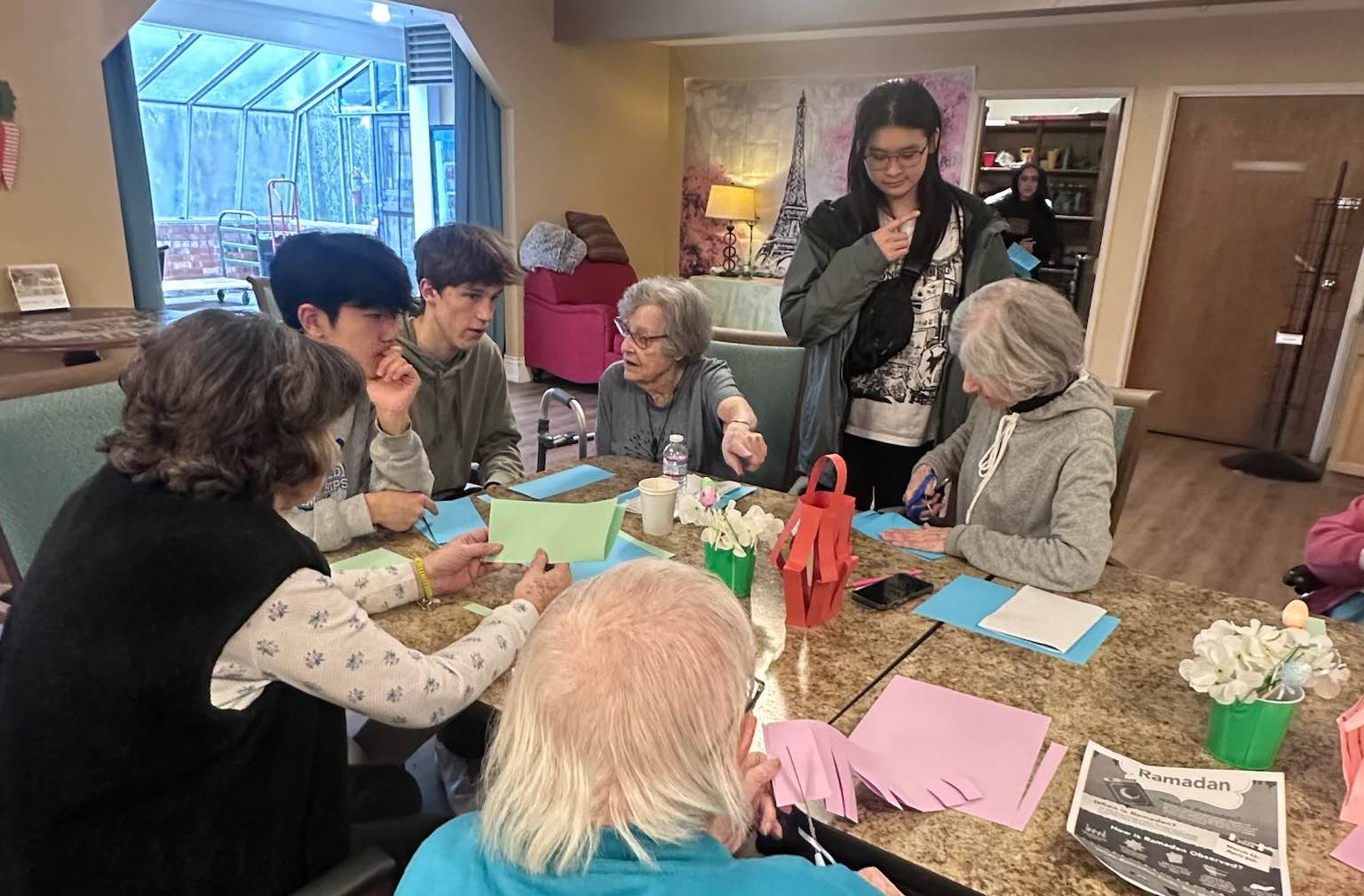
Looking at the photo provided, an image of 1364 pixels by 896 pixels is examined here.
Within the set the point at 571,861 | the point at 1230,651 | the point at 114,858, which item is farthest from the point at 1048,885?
the point at 114,858

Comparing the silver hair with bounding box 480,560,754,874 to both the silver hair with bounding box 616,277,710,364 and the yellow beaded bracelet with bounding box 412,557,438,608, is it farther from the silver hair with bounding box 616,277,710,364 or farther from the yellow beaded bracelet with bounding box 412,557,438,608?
the silver hair with bounding box 616,277,710,364

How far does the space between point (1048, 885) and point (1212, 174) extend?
5622 millimetres

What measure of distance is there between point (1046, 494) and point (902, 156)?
3.13 ft

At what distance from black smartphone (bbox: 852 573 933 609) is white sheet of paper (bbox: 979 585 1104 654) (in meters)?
0.13

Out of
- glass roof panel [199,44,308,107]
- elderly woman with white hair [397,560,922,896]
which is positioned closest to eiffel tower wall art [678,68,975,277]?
glass roof panel [199,44,308,107]

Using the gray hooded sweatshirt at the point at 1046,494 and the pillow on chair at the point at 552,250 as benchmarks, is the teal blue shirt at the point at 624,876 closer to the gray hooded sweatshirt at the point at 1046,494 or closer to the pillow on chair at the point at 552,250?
the gray hooded sweatshirt at the point at 1046,494

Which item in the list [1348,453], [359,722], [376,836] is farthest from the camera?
[1348,453]

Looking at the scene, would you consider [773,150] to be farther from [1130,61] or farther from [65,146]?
[65,146]

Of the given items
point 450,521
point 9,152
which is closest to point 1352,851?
point 450,521

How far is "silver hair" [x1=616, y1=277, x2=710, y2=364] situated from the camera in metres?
2.16

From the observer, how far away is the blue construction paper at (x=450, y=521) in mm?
1706

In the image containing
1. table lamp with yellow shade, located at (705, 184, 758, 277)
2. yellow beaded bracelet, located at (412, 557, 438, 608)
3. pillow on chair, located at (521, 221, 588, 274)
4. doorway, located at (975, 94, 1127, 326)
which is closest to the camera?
yellow beaded bracelet, located at (412, 557, 438, 608)

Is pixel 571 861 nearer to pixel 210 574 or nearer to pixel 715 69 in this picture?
pixel 210 574

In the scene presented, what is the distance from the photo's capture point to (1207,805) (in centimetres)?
97
